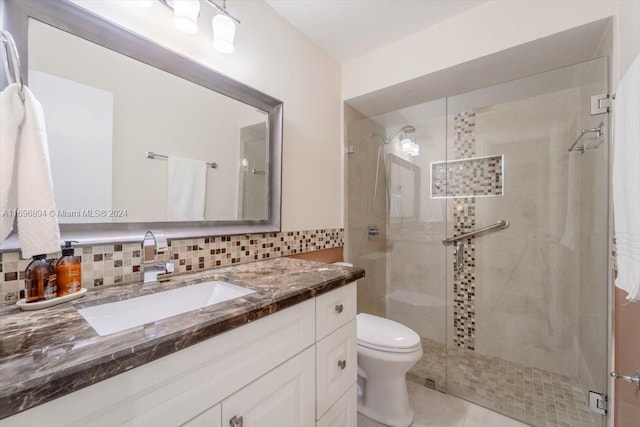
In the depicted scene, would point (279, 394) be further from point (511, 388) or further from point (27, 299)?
point (511, 388)

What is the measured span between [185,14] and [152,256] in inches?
38.4

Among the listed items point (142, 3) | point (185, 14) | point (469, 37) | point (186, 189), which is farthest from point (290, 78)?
point (469, 37)

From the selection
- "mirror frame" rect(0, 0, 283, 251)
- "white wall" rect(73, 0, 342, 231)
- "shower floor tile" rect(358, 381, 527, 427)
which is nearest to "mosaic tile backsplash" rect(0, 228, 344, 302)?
"mirror frame" rect(0, 0, 283, 251)

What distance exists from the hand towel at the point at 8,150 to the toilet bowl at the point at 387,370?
1513 mm

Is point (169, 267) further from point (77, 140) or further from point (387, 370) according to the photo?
point (387, 370)

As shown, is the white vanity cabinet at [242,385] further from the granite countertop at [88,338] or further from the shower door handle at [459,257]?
the shower door handle at [459,257]

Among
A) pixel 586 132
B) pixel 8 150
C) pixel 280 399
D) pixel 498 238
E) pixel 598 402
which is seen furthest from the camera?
pixel 498 238

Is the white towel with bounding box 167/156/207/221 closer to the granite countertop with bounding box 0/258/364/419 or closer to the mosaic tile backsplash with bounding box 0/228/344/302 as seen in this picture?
the mosaic tile backsplash with bounding box 0/228/344/302

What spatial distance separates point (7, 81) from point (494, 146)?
107 inches

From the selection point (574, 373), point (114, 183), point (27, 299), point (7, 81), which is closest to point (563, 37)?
point (574, 373)

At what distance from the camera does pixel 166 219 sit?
1.09 metres

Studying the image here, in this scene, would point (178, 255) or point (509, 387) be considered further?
point (509, 387)

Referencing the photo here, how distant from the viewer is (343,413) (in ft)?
3.54

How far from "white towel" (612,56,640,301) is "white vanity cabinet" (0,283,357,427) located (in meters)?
0.86
